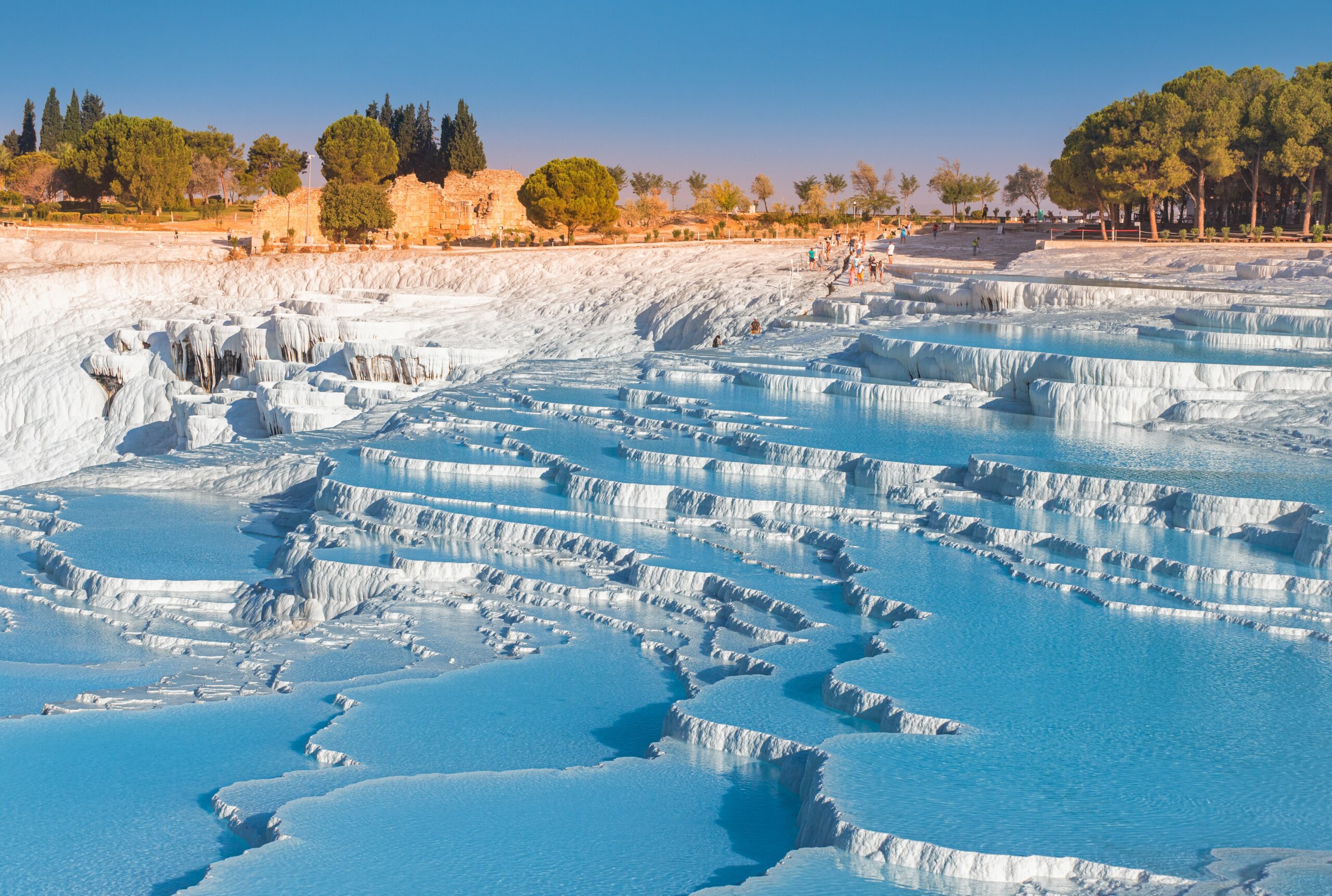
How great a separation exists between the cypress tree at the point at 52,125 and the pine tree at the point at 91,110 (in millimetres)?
931

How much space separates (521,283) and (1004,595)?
21.7m

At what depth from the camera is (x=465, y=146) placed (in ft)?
160

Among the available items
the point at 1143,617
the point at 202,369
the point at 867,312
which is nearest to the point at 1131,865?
the point at 1143,617

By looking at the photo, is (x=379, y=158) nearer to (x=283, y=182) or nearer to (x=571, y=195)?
(x=283, y=182)

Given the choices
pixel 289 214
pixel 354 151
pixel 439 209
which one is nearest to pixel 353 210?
pixel 289 214

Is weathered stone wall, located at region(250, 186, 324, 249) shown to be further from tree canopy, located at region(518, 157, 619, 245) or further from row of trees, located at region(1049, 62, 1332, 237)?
row of trees, located at region(1049, 62, 1332, 237)

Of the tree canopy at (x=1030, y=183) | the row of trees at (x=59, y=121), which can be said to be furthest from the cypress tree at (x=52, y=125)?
the tree canopy at (x=1030, y=183)

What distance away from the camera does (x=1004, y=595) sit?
26.2ft

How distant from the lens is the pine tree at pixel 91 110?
5344cm

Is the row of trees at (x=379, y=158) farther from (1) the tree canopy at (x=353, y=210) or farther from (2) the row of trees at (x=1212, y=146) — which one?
(2) the row of trees at (x=1212, y=146)

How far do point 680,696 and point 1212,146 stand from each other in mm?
25787

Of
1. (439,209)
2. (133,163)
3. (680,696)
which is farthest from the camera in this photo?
(133,163)

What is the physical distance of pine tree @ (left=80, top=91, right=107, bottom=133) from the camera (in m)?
53.4

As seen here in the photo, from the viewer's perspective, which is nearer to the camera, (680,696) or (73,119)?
(680,696)
